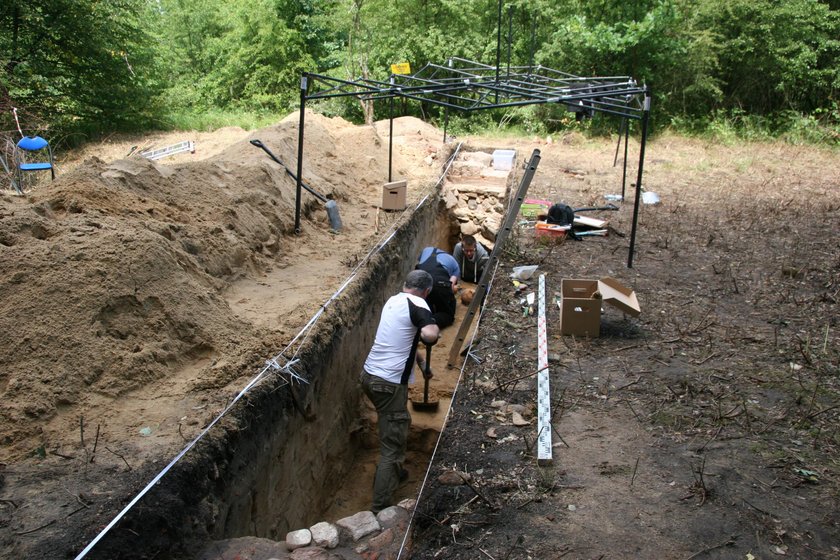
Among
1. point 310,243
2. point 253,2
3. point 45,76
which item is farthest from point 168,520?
point 253,2

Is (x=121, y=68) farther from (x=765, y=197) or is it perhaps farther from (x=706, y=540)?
(x=706, y=540)

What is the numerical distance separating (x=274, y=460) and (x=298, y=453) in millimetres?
519

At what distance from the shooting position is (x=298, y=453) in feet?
18.5

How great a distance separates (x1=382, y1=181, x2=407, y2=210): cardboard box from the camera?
10820mm

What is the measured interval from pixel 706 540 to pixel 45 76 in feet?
62.3

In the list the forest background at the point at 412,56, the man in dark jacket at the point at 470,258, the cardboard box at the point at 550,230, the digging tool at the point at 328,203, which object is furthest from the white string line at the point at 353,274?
the forest background at the point at 412,56

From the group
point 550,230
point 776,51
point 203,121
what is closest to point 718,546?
point 550,230

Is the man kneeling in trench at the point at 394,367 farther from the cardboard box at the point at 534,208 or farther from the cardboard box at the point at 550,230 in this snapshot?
the cardboard box at the point at 534,208

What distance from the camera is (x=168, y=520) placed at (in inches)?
148

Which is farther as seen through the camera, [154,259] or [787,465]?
[154,259]

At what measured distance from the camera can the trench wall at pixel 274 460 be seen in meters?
3.77

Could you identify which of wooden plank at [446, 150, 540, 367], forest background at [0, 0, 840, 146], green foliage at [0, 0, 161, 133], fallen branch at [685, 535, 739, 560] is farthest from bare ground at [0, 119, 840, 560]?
green foliage at [0, 0, 161, 133]

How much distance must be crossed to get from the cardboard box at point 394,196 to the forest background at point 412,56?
5.34 meters

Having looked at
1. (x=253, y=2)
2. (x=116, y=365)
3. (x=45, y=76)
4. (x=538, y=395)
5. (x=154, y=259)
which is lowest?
(x=538, y=395)
